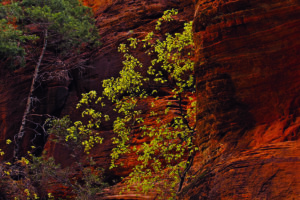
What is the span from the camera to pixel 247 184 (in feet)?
18.7

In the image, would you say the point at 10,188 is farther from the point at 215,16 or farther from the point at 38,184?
the point at 215,16

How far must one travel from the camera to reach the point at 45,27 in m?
21.7

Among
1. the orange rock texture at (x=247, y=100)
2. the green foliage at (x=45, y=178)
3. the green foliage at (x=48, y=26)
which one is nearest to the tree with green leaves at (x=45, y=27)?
the green foliage at (x=48, y=26)

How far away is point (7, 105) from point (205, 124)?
1767cm

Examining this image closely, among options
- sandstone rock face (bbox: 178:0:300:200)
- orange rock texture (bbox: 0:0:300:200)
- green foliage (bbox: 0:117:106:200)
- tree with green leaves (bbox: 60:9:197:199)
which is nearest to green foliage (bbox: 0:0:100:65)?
green foliage (bbox: 0:117:106:200)

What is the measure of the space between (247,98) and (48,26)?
17.6 meters

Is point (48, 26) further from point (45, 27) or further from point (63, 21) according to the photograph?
point (63, 21)

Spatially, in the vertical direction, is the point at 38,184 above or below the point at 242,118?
below

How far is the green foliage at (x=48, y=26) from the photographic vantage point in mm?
19139

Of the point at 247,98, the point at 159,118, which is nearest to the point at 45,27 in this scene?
the point at 159,118

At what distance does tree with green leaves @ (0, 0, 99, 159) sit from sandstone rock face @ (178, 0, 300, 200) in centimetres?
1378

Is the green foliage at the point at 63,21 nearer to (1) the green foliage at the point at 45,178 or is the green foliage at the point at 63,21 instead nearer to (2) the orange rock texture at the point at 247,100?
(1) the green foliage at the point at 45,178

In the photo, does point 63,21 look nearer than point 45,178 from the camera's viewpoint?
No

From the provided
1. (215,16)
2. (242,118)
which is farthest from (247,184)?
(215,16)
